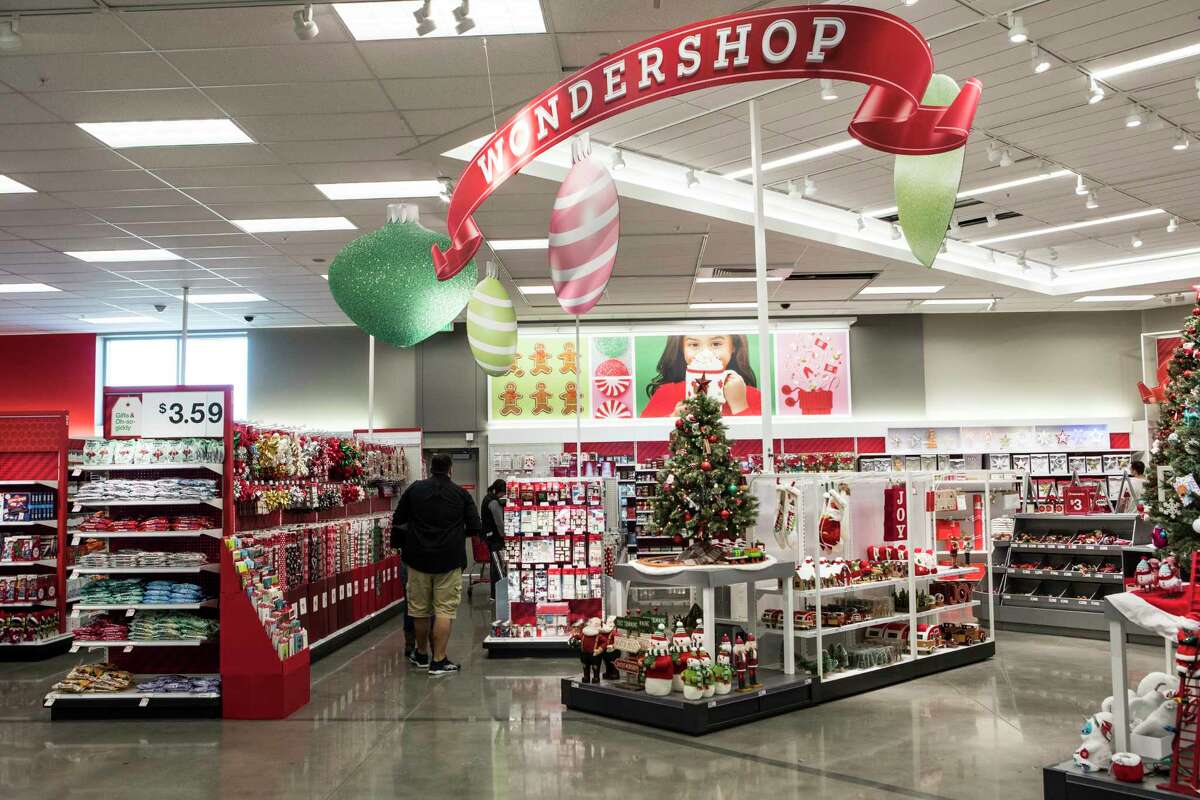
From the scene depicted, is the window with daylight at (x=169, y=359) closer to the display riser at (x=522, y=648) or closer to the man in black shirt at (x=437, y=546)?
the display riser at (x=522, y=648)

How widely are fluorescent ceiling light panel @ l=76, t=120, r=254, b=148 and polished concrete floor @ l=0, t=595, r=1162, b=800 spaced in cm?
408

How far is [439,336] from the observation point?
15352 millimetres

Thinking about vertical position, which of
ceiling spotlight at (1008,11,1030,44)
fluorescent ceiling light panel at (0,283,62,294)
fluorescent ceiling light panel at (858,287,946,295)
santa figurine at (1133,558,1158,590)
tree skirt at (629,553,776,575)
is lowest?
tree skirt at (629,553,776,575)

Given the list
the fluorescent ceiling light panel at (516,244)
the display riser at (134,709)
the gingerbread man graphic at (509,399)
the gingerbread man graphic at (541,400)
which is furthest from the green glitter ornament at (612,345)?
the display riser at (134,709)

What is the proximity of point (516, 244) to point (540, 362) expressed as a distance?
5208 millimetres

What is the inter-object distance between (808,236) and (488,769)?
709 centimetres

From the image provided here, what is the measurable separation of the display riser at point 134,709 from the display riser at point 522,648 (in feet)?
8.69

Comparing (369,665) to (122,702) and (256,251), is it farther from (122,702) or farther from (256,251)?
(256,251)

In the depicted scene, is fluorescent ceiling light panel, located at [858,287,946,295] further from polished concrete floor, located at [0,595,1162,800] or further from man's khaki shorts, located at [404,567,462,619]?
man's khaki shorts, located at [404,567,462,619]

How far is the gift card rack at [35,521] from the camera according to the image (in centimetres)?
864

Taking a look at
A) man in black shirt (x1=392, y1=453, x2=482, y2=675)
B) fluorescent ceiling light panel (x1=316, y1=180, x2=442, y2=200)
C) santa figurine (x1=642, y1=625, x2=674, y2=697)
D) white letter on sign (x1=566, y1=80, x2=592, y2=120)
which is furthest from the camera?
fluorescent ceiling light panel (x1=316, y1=180, x2=442, y2=200)

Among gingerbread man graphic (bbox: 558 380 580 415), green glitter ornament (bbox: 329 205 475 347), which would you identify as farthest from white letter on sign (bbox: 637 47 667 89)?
gingerbread man graphic (bbox: 558 380 580 415)

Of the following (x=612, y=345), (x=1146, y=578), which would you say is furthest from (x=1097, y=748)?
(x=612, y=345)

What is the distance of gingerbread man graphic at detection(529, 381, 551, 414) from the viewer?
1541cm
